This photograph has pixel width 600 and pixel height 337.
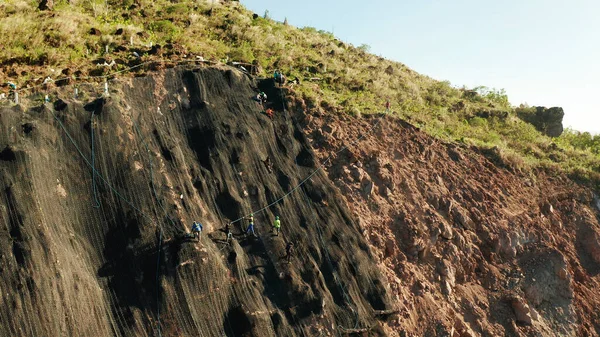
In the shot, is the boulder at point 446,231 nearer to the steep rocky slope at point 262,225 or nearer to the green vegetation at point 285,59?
the steep rocky slope at point 262,225

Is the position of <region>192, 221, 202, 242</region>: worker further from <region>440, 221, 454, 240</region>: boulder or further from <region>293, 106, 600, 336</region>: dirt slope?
<region>440, 221, 454, 240</region>: boulder

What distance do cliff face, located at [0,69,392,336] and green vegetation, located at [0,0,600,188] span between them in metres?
3.12

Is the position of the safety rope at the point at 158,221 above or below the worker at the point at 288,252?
above

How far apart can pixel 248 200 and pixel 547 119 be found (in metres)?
22.3

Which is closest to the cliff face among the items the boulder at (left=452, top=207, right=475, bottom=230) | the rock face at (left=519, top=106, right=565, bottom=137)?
the boulder at (left=452, top=207, right=475, bottom=230)

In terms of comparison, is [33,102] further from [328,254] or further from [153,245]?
[328,254]

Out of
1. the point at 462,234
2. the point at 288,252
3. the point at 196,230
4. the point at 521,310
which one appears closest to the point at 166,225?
the point at 196,230

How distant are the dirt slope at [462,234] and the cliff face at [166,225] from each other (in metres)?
1.09

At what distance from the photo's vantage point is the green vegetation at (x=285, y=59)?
2070cm


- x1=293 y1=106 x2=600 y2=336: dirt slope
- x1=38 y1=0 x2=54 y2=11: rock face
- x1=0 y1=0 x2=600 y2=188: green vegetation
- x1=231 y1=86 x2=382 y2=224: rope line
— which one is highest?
x1=38 y1=0 x2=54 y2=11: rock face

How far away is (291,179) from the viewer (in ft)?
61.4

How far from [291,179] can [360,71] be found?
11.6 m

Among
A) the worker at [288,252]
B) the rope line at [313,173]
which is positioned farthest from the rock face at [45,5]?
the worker at [288,252]

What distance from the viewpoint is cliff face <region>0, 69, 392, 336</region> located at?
13.7 meters
